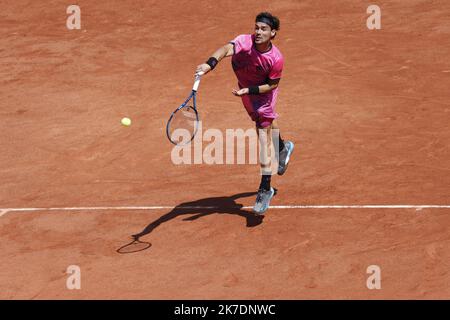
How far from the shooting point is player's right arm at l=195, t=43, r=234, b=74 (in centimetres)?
947

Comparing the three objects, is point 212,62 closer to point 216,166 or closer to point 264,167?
point 264,167

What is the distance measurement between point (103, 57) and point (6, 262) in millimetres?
9059

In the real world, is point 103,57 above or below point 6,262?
above

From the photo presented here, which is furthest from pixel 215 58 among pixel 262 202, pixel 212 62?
pixel 262 202

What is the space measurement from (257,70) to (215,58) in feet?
2.52

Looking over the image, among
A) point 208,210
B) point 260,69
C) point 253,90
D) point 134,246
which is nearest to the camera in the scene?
point 134,246

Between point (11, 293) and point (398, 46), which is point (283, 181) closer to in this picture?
point (11, 293)

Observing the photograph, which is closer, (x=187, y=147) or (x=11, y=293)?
(x=11, y=293)

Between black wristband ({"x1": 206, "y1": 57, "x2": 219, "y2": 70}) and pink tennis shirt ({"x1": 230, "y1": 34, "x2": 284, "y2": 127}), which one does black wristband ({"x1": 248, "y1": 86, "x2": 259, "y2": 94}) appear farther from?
black wristband ({"x1": 206, "y1": 57, "x2": 219, "y2": 70})

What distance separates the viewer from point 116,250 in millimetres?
9914

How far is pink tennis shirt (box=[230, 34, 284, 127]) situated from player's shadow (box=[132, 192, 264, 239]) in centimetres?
125

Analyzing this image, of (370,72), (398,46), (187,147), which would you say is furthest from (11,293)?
(398,46)

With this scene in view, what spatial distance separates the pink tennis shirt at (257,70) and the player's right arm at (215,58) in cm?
13

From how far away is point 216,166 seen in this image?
41.8ft
